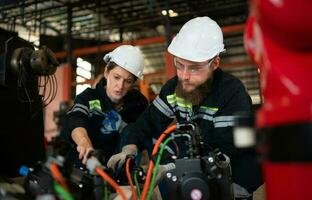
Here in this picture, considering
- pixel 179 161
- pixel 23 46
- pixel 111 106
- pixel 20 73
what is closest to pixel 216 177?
pixel 179 161

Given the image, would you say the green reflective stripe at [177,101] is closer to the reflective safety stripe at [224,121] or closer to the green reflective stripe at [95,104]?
the reflective safety stripe at [224,121]

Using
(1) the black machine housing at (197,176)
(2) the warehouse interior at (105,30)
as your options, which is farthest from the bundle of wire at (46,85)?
(2) the warehouse interior at (105,30)

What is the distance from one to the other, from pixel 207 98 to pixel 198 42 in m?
0.26

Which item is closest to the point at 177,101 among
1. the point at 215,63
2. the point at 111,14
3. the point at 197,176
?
the point at 215,63

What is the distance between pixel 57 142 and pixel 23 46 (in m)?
1.06

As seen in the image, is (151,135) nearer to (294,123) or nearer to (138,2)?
(294,123)

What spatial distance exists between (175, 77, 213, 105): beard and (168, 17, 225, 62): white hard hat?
14 cm

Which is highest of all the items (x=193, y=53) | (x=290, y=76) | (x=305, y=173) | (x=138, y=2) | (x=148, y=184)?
(x=138, y=2)

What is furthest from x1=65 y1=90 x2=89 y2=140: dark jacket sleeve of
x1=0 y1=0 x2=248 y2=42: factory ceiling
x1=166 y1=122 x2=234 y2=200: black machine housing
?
x1=0 y1=0 x2=248 y2=42: factory ceiling

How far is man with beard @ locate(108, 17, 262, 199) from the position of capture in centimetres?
141

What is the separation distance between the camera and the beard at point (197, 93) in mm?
1519

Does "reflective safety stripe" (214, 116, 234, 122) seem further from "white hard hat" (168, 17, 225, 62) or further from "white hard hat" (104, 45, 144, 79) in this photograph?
"white hard hat" (104, 45, 144, 79)

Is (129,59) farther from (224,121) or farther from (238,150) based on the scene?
(238,150)

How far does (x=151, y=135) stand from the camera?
167 cm
